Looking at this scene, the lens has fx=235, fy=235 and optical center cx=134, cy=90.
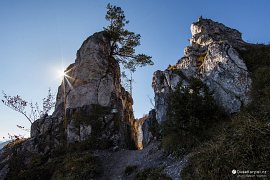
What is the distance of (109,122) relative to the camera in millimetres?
25469

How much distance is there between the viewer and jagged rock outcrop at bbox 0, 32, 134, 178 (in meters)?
24.2

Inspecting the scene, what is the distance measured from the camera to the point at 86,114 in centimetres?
2611

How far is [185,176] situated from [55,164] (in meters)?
13.8

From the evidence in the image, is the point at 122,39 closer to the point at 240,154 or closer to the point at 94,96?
the point at 94,96

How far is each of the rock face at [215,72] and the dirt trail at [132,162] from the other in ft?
16.4

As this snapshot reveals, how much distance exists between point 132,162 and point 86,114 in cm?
986

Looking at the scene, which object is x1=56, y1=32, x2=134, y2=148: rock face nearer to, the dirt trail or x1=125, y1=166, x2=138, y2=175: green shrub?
the dirt trail

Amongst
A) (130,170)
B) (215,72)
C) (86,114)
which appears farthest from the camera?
(86,114)

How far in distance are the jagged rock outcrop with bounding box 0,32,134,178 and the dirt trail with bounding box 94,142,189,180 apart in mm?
2515

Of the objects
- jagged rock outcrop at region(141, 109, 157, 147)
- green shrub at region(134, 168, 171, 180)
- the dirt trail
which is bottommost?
green shrub at region(134, 168, 171, 180)

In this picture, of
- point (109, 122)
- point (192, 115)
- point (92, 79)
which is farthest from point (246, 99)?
point (92, 79)

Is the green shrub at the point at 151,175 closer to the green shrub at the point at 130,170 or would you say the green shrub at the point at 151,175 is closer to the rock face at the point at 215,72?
the green shrub at the point at 130,170

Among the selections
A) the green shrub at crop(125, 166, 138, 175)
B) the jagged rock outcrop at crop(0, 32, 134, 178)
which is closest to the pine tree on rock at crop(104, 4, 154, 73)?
the jagged rock outcrop at crop(0, 32, 134, 178)

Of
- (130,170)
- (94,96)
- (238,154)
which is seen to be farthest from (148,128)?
(238,154)
